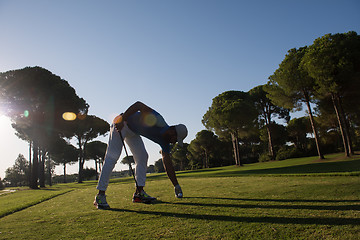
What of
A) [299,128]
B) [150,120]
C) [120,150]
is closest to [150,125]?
[150,120]

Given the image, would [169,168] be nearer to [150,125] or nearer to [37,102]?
[150,125]

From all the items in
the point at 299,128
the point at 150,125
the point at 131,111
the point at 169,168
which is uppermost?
the point at 299,128

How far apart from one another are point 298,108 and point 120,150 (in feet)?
78.0

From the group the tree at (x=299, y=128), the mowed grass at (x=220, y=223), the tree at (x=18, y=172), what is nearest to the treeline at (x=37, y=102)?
the mowed grass at (x=220, y=223)

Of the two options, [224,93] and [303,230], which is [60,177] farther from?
[303,230]

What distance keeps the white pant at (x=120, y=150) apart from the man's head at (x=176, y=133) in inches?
25.7

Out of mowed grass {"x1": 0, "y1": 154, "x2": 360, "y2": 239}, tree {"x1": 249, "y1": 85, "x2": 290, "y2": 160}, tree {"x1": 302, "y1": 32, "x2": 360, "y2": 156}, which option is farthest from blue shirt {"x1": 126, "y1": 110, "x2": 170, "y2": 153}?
tree {"x1": 249, "y1": 85, "x2": 290, "y2": 160}

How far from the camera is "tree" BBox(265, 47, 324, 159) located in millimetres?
20234

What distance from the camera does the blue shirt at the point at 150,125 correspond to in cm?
405

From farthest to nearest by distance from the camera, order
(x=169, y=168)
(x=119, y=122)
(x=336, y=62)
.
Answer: (x=336, y=62) < (x=169, y=168) < (x=119, y=122)

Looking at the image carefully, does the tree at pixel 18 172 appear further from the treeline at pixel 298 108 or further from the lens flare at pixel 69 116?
the lens flare at pixel 69 116

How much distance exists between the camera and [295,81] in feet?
68.1

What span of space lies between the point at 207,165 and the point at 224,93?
23.8 m

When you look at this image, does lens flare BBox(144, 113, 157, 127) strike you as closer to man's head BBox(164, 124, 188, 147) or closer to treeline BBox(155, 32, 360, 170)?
man's head BBox(164, 124, 188, 147)
